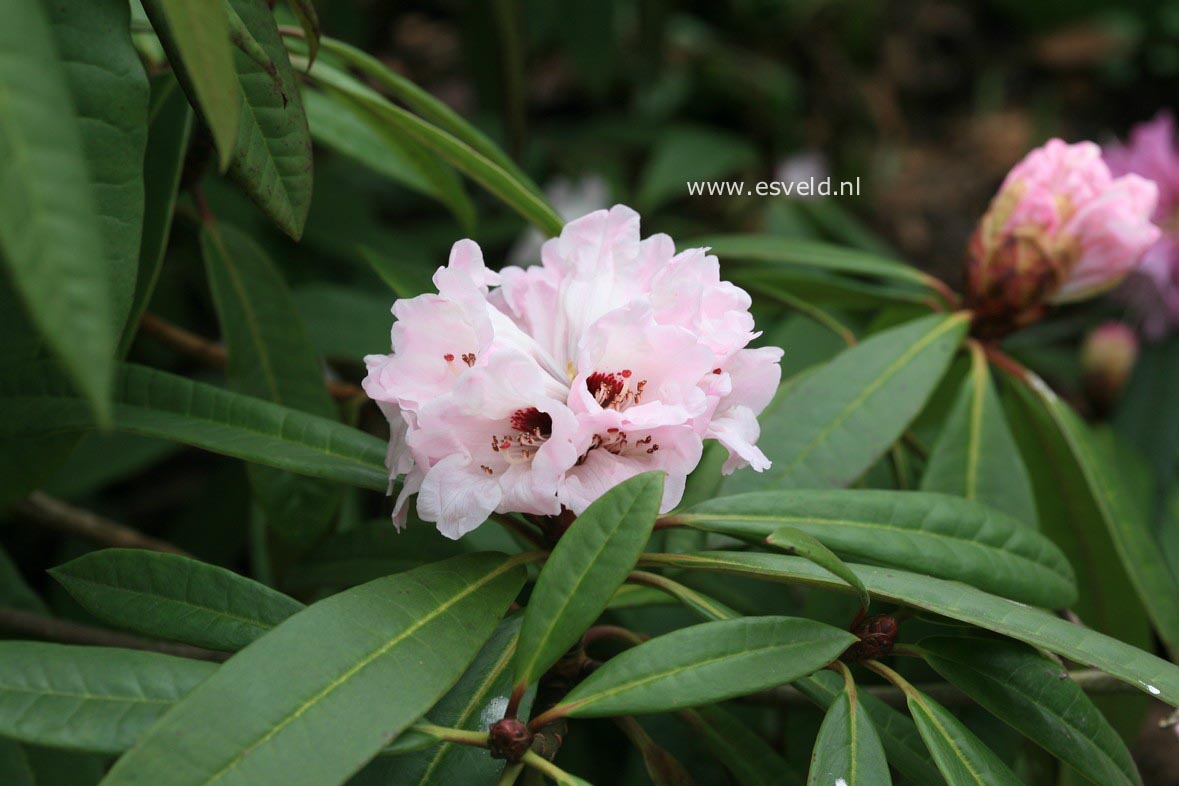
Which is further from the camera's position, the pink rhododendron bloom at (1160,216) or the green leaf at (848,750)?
the pink rhododendron bloom at (1160,216)

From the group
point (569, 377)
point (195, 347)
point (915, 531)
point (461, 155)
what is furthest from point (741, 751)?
point (195, 347)

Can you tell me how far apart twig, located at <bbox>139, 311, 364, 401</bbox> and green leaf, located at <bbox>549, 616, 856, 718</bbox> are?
57 cm

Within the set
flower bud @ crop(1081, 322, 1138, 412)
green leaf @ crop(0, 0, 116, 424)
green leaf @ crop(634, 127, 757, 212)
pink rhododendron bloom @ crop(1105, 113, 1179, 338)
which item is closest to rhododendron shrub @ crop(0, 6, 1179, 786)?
green leaf @ crop(0, 0, 116, 424)

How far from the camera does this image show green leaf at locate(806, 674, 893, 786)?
65 cm

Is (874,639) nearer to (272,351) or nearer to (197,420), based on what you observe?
(197,420)

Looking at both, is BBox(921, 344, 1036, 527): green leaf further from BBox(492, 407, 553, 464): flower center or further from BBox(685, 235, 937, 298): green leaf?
BBox(492, 407, 553, 464): flower center

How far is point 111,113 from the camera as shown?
674 mm

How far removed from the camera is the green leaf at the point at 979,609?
677mm

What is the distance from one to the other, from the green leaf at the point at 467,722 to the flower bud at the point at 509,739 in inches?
2.1

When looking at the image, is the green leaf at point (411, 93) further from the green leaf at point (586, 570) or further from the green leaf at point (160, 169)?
the green leaf at point (586, 570)

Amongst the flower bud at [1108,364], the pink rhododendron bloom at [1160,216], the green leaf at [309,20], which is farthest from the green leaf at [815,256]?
the pink rhododendron bloom at [1160,216]

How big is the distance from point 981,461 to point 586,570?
547 millimetres

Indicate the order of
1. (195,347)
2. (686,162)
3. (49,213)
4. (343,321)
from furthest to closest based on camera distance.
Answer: (686,162), (343,321), (195,347), (49,213)

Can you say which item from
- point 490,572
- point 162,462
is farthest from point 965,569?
point 162,462
